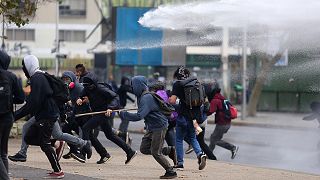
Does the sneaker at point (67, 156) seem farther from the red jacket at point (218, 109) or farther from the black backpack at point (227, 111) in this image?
the black backpack at point (227, 111)

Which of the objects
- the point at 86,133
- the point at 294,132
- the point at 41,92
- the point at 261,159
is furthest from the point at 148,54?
the point at 41,92

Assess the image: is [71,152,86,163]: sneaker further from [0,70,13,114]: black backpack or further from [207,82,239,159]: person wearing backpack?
[0,70,13,114]: black backpack

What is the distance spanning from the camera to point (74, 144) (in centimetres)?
1341

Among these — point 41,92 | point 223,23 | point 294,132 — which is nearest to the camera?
point 41,92

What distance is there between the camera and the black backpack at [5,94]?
34.1 ft

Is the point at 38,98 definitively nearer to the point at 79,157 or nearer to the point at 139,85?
the point at 139,85

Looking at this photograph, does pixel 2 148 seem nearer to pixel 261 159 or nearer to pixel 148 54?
pixel 261 159

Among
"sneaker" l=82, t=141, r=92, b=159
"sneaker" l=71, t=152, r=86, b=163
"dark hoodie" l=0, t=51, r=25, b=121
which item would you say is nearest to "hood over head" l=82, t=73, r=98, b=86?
"sneaker" l=82, t=141, r=92, b=159

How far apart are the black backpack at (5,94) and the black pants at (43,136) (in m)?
1.24

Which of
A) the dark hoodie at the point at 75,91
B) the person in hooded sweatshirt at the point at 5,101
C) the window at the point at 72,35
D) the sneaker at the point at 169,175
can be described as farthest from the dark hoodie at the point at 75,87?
the window at the point at 72,35

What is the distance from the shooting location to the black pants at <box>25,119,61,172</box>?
11.7 metres

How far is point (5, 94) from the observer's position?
34.3 ft

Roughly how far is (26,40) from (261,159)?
50.7 meters

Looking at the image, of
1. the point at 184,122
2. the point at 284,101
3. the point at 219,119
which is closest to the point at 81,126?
the point at 184,122
